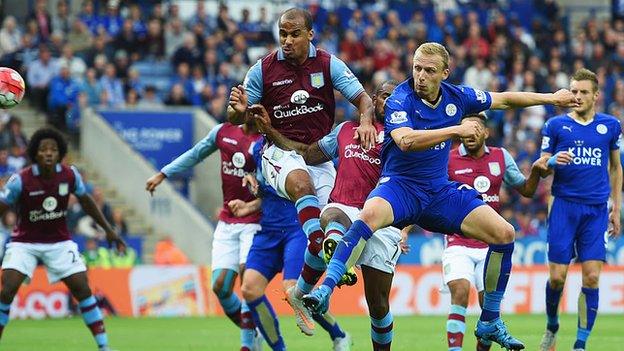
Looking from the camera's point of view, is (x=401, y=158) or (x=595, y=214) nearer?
(x=401, y=158)

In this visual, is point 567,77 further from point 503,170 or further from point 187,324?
point 503,170

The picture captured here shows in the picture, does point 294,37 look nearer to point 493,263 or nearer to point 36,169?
point 493,263

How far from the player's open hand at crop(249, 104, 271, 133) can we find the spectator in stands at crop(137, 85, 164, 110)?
50.1 ft

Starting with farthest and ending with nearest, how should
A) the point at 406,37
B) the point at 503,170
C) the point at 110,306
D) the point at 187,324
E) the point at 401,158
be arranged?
the point at 406,37, the point at 110,306, the point at 187,324, the point at 503,170, the point at 401,158

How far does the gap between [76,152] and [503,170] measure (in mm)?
14968

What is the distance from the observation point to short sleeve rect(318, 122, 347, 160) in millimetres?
12133

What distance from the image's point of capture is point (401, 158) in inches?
440

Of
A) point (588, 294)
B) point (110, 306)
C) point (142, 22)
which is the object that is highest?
point (142, 22)

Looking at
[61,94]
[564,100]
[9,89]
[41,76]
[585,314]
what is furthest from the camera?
[41,76]

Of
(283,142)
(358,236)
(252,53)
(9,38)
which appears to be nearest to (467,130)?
(358,236)

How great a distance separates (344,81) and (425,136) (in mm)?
1661

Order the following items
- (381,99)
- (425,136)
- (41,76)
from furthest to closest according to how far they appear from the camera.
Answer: (41,76)
(381,99)
(425,136)

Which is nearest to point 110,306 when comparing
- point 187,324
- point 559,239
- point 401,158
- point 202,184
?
point 187,324

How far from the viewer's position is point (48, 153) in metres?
14.8
